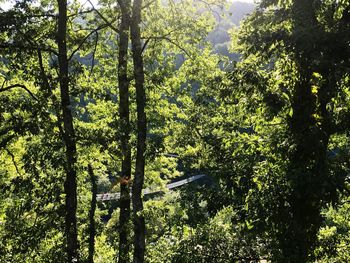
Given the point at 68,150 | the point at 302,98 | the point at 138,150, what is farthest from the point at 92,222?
the point at 302,98

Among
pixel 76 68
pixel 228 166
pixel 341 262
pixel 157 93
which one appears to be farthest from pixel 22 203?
pixel 341 262

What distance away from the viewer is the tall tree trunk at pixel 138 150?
38.9 ft

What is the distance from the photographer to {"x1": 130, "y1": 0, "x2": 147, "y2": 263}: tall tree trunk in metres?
11.9

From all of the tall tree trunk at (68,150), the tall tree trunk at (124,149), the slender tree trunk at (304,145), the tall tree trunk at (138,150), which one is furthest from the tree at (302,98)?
the tall tree trunk at (68,150)

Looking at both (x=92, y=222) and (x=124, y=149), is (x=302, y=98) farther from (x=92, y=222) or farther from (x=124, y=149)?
(x=92, y=222)

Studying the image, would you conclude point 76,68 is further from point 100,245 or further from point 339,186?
point 100,245

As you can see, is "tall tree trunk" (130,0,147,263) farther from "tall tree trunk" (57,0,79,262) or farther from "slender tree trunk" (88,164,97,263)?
"slender tree trunk" (88,164,97,263)

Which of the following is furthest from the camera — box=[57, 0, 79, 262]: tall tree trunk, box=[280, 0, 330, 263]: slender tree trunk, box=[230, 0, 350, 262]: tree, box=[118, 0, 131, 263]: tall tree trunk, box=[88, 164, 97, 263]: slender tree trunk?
box=[88, 164, 97, 263]: slender tree trunk

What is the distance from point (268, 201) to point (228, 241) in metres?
Answer: 4.13

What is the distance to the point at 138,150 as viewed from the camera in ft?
40.4

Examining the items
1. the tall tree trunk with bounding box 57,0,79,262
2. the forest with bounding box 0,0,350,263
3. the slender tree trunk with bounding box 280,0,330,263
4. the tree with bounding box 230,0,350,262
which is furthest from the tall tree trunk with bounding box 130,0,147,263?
the slender tree trunk with bounding box 280,0,330,263

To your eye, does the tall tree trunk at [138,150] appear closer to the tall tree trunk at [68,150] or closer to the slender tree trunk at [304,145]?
the tall tree trunk at [68,150]

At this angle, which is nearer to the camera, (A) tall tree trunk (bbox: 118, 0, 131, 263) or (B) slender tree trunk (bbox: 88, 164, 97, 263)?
(A) tall tree trunk (bbox: 118, 0, 131, 263)

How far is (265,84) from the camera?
391 inches
